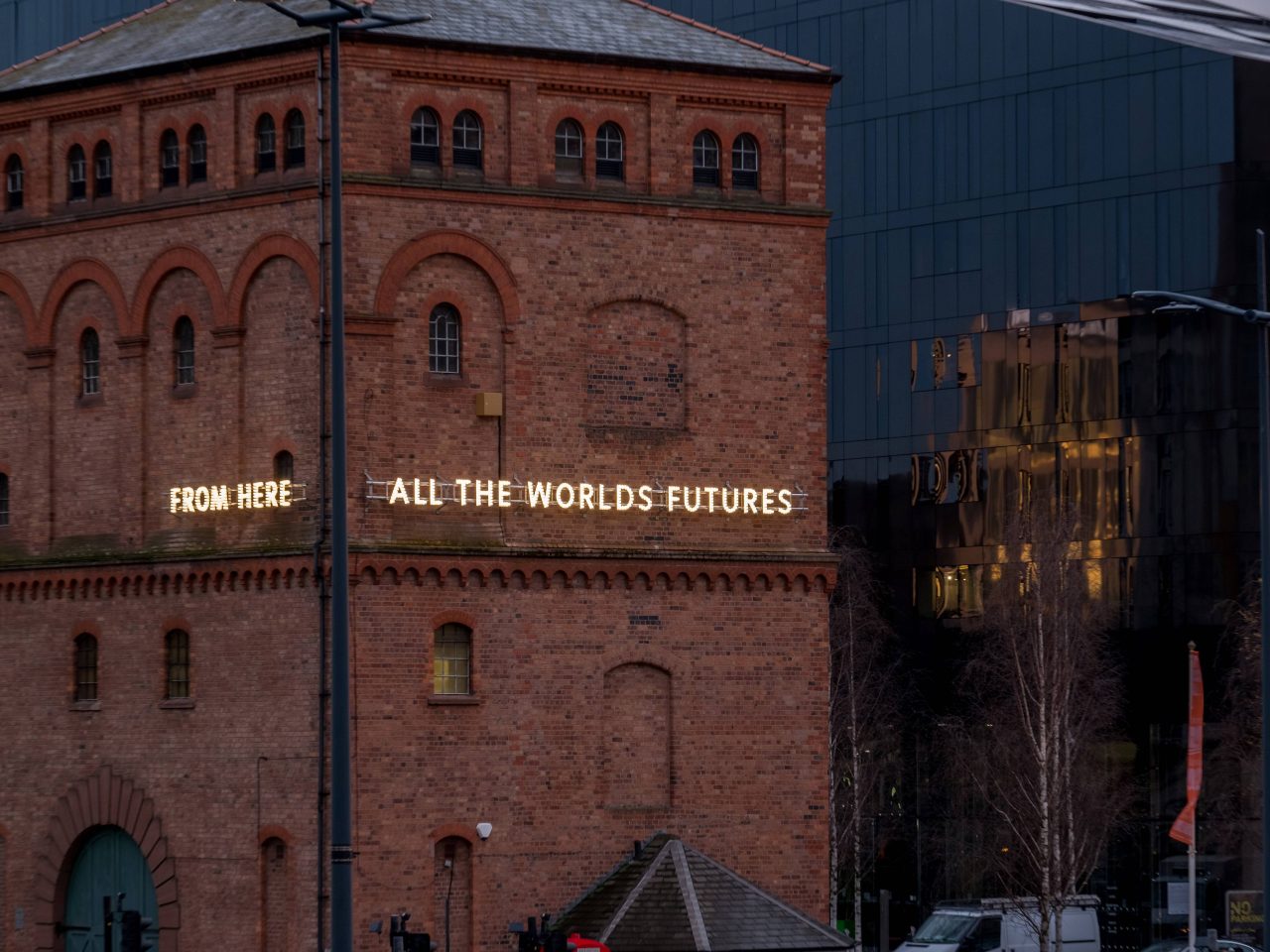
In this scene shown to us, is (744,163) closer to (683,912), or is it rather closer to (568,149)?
(568,149)

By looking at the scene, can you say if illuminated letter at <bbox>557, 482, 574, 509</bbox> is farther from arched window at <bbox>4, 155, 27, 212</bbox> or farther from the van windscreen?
the van windscreen

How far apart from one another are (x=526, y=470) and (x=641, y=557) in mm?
2719

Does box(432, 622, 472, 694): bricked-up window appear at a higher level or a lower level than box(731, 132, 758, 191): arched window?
lower

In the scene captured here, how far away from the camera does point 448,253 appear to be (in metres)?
50.4

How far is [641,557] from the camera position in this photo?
168ft

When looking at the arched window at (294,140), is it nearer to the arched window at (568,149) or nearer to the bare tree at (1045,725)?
the arched window at (568,149)

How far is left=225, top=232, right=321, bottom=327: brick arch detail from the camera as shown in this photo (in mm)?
49969

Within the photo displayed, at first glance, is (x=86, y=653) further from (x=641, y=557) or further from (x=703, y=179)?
(x=703, y=179)

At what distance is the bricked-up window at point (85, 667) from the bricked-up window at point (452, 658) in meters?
7.53

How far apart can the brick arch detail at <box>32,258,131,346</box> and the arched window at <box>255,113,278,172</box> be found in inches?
159

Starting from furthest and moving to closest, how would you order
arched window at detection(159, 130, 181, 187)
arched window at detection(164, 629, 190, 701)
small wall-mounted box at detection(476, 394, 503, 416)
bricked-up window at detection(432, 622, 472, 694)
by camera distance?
1. arched window at detection(159, 130, 181, 187)
2. arched window at detection(164, 629, 190, 701)
3. small wall-mounted box at detection(476, 394, 503, 416)
4. bricked-up window at detection(432, 622, 472, 694)

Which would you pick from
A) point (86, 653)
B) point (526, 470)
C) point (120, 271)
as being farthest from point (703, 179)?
point (86, 653)

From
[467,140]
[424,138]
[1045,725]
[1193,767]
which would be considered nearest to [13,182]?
[424,138]

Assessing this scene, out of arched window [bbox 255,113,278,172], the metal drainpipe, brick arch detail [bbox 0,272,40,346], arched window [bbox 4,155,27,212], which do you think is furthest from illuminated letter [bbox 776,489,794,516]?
arched window [bbox 4,155,27,212]
